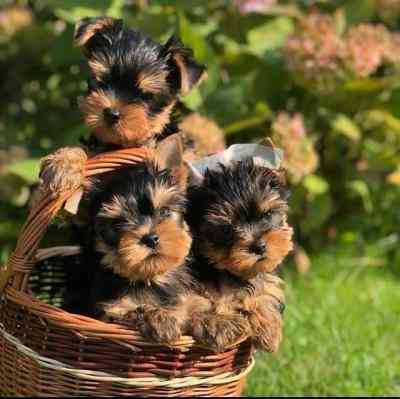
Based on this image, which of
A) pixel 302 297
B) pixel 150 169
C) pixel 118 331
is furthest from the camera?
pixel 302 297

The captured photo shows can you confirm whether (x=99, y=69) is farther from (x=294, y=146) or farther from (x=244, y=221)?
(x=294, y=146)

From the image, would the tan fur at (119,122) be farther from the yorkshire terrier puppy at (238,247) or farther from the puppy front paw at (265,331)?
the puppy front paw at (265,331)

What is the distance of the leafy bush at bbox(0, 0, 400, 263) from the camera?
575 cm

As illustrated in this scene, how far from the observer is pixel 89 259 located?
12.1 ft

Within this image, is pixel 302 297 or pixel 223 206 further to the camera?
pixel 302 297

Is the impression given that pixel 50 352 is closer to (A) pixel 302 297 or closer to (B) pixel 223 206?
(B) pixel 223 206

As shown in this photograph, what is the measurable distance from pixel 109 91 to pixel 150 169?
454 mm

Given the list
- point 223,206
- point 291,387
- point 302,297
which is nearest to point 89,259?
point 223,206

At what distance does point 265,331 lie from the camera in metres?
3.47

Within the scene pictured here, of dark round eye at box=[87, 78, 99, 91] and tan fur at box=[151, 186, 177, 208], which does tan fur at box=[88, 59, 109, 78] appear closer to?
dark round eye at box=[87, 78, 99, 91]

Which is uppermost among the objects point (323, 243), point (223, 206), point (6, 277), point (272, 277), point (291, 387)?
point (223, 206)

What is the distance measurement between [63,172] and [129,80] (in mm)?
Answer: 585

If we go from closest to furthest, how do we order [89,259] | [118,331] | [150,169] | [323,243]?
[118,331]
[150,169]
[89,259]
[323,243]

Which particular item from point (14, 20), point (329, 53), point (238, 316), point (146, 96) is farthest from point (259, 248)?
point (14, 20)
